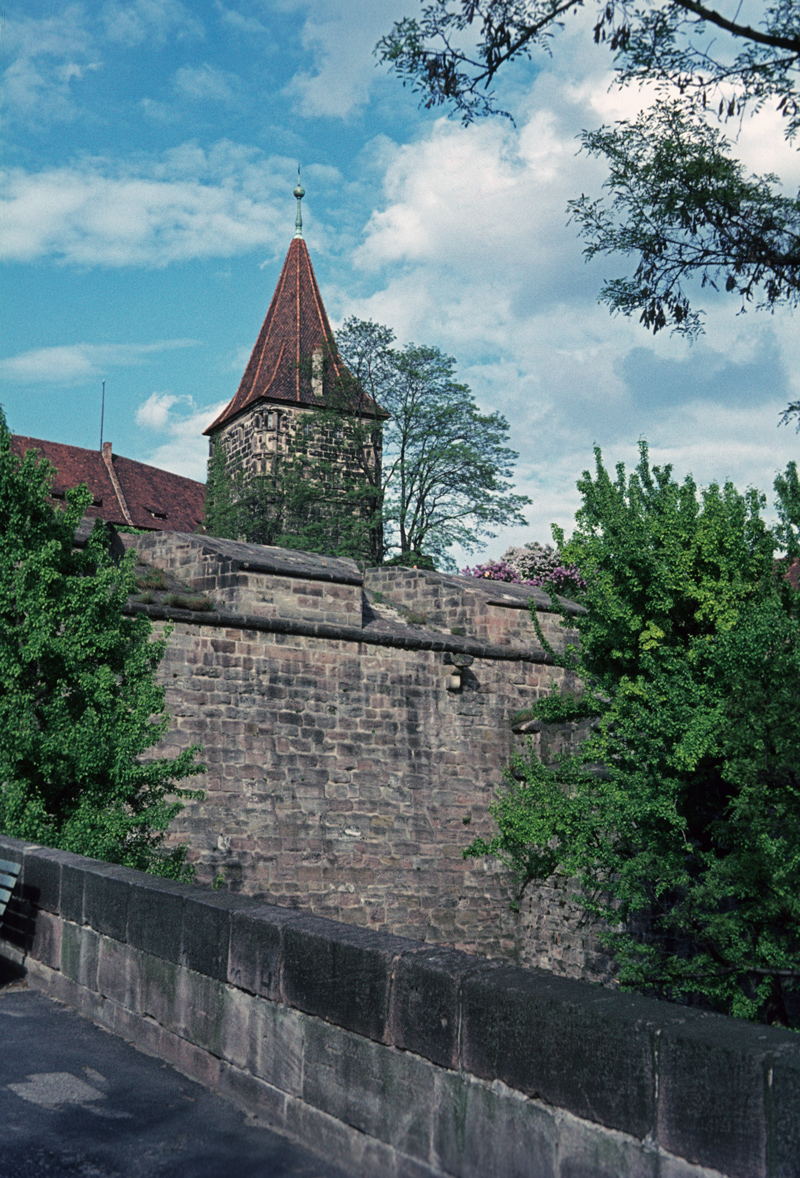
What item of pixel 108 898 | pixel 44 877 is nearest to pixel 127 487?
pixel 44 877

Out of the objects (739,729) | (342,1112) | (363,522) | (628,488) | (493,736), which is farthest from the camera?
(363,522)

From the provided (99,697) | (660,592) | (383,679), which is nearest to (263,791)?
(383,679)

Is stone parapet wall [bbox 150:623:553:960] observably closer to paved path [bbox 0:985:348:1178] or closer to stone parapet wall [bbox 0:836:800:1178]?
stone parapet wall [bbox 0:836:800:1178]

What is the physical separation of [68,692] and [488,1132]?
645 centimetres

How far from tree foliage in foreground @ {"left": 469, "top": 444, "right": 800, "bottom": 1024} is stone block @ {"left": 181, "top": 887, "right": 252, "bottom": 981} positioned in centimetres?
442

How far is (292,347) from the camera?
3812 centimetres

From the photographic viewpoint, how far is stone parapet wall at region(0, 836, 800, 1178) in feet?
8.38

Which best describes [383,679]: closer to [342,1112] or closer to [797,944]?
[797,944]

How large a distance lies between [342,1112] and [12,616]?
241 inches

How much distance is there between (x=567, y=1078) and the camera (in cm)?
289

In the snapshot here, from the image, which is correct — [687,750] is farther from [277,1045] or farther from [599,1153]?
[599,1153]

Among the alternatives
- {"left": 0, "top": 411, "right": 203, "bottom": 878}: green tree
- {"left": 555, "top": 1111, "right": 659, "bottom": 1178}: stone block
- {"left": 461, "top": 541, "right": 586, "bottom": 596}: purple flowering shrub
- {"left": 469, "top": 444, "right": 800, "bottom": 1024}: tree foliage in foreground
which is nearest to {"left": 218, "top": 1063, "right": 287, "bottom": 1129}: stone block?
{"left": 555, "top": 1111, "right": 659, "bottom": 1178}: stone block

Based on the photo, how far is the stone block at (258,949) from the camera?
163 inches

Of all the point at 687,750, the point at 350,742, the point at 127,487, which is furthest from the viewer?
the point at 127,487
